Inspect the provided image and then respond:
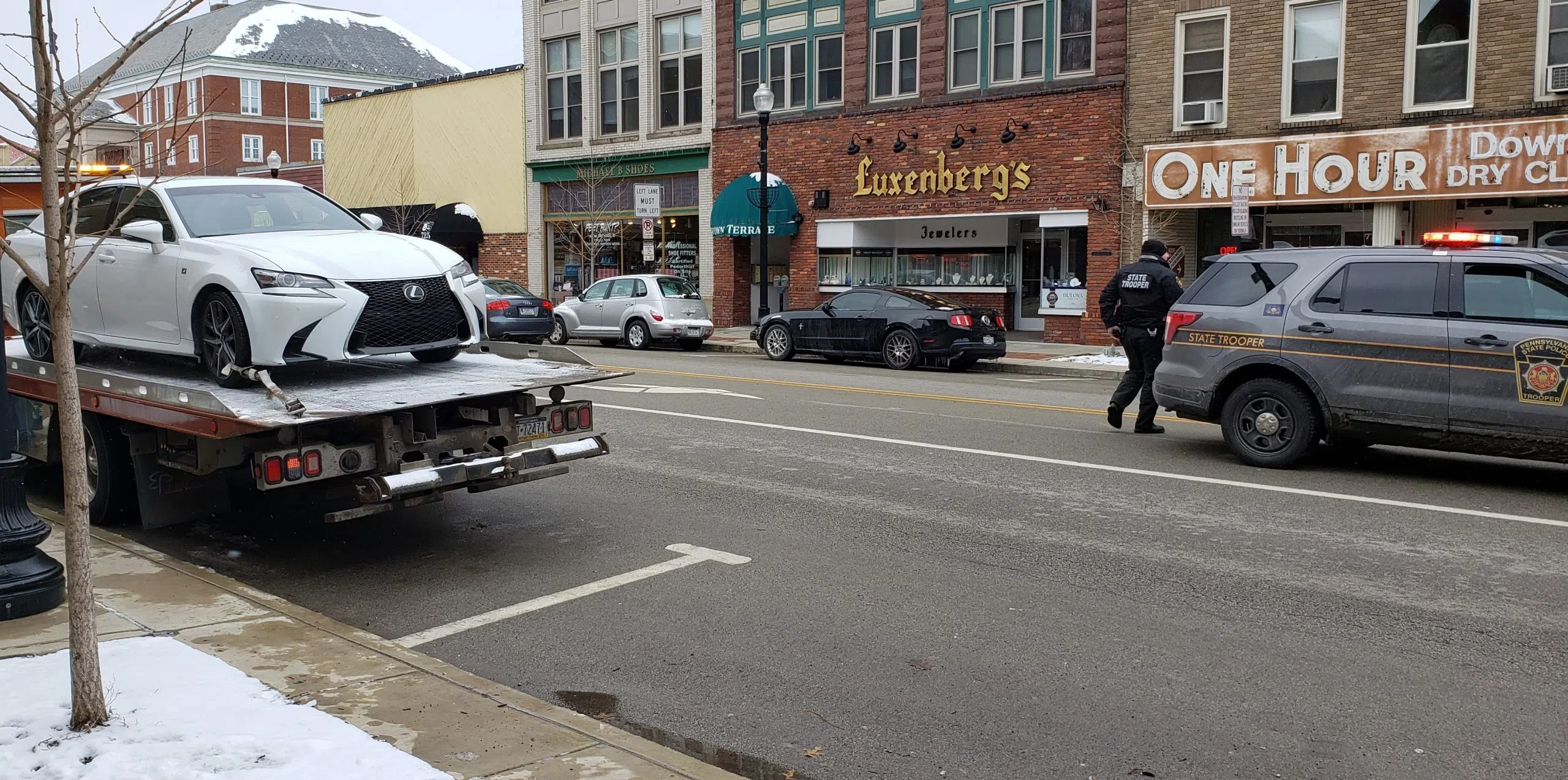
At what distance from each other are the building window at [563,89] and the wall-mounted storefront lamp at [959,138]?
12.3 meters

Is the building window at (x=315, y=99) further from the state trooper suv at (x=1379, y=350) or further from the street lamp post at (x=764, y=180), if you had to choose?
the state trooper suv at (x=1379, y=350)

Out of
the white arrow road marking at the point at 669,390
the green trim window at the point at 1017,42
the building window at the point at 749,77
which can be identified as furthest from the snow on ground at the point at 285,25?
the white arrow road marking at the point at 669,390

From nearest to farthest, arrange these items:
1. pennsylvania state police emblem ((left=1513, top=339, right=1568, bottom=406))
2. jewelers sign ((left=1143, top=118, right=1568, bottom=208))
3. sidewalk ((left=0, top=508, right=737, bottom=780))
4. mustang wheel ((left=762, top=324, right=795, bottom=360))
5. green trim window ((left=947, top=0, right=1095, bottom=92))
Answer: sidewalk ((left=0, top=508, right=737, bottom=780)) → pennsylvania state police emblem ((left=1513, top=339, right=1568, bottom=406)) → jewelers sign ((left=1143, top=118, right=1568, bottom=208)) → mustang wheel ((left=762, top=324, right=795, bottom=360)) → green trim window ((left=947, top=0, right=1095, bottom=92))

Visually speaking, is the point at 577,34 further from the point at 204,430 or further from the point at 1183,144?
the point at 204,430

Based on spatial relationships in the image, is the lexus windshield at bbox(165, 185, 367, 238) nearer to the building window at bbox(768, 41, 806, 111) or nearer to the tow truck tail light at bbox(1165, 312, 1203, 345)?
the tow truck tail light at bbox(1165, 312, 1203, 345)

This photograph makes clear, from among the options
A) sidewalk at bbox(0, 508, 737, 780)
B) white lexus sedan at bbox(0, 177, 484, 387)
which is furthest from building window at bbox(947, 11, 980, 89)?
sidewalk at bbox(0, 508, 737, 780)

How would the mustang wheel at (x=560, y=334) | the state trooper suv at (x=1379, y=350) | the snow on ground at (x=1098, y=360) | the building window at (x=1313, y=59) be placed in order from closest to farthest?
the state trooper suv at (x=1379, y=350)
the snow on ground at (x=1098, y=360)
the building window at (x=1313, y=59)
the mustang wheel at (x=560, y=334)

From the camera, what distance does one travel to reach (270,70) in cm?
6594

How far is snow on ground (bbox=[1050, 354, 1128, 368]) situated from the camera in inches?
811

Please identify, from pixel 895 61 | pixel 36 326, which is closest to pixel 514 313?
pixel 895 61

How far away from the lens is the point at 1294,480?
968cm

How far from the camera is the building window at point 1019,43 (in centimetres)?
2553

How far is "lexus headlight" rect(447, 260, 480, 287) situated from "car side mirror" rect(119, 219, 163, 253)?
1.77 metres

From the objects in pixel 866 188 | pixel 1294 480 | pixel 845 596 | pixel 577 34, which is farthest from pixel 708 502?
pixel 577 34
